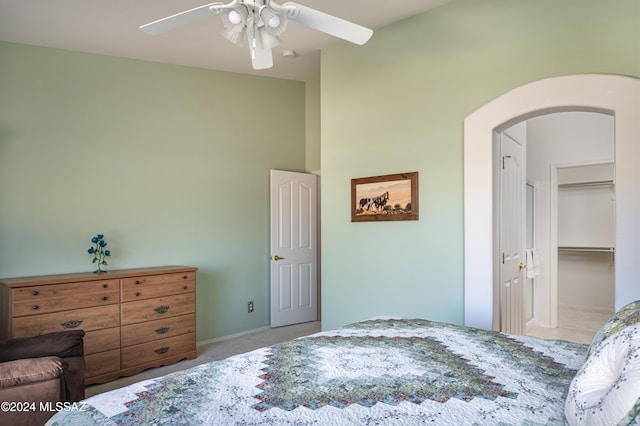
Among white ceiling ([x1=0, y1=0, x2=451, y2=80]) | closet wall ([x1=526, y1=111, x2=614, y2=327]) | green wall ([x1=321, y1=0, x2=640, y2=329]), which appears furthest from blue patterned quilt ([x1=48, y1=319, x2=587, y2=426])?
closet wall ([x1=526, y1=111, x2=614, y2=327])

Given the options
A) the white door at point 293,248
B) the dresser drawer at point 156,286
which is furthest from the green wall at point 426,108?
the dresser drawer at point 156,286

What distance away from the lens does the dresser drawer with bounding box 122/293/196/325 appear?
3539 millimetres

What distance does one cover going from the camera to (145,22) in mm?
3355

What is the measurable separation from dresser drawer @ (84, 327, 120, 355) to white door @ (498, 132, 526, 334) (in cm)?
317

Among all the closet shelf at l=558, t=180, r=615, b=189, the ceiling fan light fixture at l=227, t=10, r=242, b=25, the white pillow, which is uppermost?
the ceiling fan light fixture at l=227, t=10, r=242, b=25

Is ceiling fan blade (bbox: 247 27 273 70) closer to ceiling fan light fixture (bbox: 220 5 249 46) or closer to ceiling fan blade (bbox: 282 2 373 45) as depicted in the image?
ceiling fan light fixture (bbox: 220 5 249 46)

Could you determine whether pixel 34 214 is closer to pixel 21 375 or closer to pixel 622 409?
pixel 21 375

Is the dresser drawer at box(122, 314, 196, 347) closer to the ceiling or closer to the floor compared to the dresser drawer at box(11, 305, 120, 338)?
closer to the floor

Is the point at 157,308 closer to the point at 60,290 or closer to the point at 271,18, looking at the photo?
the point at 60,290

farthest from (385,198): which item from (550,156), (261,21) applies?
(550,156)

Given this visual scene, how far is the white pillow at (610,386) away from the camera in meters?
0.87

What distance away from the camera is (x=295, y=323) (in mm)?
5363

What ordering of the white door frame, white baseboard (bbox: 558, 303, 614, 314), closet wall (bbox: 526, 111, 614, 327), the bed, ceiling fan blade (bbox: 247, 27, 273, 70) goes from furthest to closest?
A: white baseboard (bbox: 558, 303, 614, 314), closet wall (bbox: 526, 111, 614, 327), the white door frame, ceiling fan blade (bbox: 247, 27, 273, 70), the bed

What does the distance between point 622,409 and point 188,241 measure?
4.12 meters
